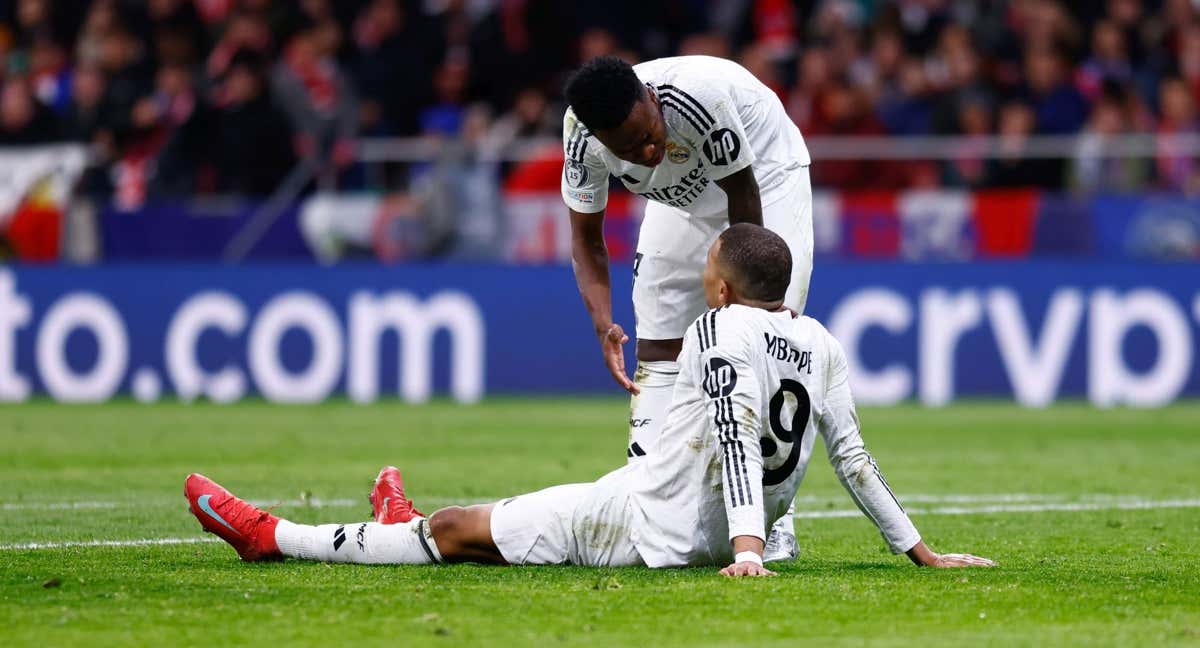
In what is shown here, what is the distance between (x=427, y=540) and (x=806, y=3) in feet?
44.2

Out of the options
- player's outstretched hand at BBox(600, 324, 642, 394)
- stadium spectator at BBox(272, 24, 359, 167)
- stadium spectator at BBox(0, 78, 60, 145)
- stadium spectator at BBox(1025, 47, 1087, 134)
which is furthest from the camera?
stadium spectator at BBox(0, 78, 60, 145)

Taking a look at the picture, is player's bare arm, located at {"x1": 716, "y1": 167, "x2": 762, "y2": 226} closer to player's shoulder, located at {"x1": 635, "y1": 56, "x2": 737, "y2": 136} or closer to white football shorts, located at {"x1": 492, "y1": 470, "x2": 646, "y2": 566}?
player's shoulder, located at {"x1": 635, "y1": 56, "x2": 737, "y2": 136}

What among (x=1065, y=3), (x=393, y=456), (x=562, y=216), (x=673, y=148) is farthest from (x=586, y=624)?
(x=1065, y=3)

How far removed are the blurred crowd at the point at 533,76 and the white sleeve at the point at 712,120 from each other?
31.0 feet

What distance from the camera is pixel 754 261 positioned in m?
5.63

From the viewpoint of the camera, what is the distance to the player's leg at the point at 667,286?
7.01 m

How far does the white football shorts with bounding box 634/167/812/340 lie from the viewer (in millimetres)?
6964

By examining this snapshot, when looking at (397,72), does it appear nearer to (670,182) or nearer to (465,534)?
(670,182)

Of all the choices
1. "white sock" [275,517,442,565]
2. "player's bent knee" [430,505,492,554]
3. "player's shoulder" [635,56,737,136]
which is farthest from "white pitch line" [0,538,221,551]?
"player's shoulder" [635,56,737,136]

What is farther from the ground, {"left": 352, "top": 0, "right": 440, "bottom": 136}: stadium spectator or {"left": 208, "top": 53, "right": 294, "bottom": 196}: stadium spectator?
{"left": 352, "top": 0, "right": 440, "bottom": 136}: stadium spectator

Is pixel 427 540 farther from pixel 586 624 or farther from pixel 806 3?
pixel 806 3

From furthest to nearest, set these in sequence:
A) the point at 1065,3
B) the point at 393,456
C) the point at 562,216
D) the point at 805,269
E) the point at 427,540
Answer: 1. the point at 1065,3
2. the point at 562,216
3. the point at 393,456
4. the point at 805,269
5. the point at 427,540

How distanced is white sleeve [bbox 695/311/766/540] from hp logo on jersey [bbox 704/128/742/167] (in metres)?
1.06

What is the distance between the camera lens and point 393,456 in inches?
427
